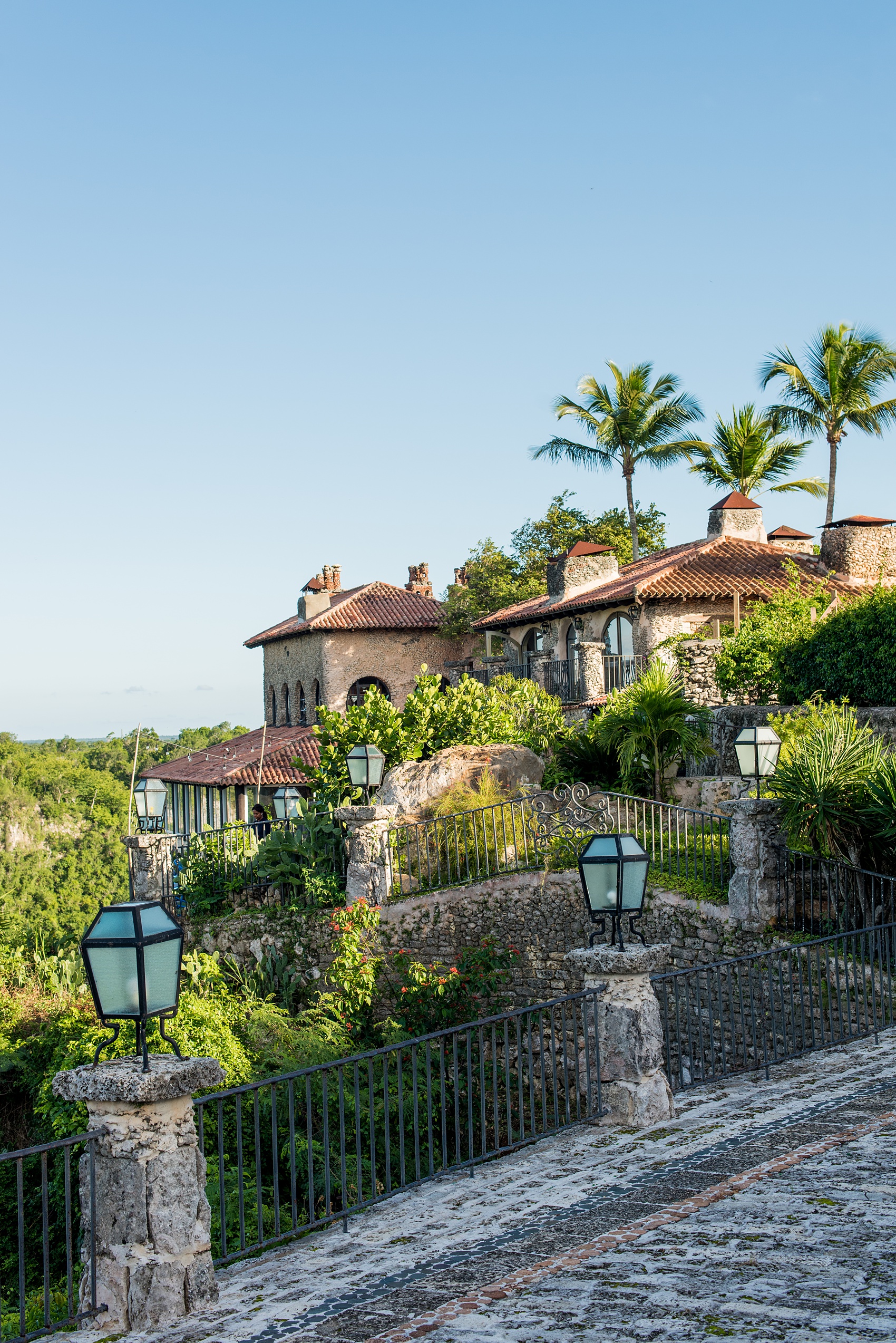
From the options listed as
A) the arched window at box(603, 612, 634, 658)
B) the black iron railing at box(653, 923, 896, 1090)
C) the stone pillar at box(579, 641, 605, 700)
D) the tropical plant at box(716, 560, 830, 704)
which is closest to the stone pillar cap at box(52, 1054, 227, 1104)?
the black iron railing at box(653, 923, 896, 1090)

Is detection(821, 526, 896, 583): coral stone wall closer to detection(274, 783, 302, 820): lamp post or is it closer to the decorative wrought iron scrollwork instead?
the decorative wrought iron scrollwork

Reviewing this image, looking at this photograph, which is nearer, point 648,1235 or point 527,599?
point 648,1235

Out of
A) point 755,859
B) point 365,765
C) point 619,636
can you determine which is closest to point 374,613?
point 619,636

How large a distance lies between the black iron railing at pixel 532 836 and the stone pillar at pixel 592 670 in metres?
→ 9.83

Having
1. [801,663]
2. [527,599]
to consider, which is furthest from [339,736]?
[527,599]

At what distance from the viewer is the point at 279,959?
16.4 m

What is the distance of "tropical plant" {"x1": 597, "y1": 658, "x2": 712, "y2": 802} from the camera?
16359mm

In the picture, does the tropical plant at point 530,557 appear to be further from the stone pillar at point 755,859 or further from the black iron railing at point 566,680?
the stone pillar at point 755,859

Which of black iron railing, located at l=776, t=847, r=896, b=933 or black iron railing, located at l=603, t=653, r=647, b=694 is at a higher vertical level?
black iron railing, located at l=603, t=653, r=647, b=694

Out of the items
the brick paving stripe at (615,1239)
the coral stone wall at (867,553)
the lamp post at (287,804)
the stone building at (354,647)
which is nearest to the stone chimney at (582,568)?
the coral stone wall at (867,553)

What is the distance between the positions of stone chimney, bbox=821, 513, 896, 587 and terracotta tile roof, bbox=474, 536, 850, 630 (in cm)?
67

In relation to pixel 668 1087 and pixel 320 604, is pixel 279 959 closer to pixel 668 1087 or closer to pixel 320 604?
pixel 668 1087

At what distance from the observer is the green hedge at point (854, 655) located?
17.8 m

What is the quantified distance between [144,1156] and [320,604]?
35619 mm
